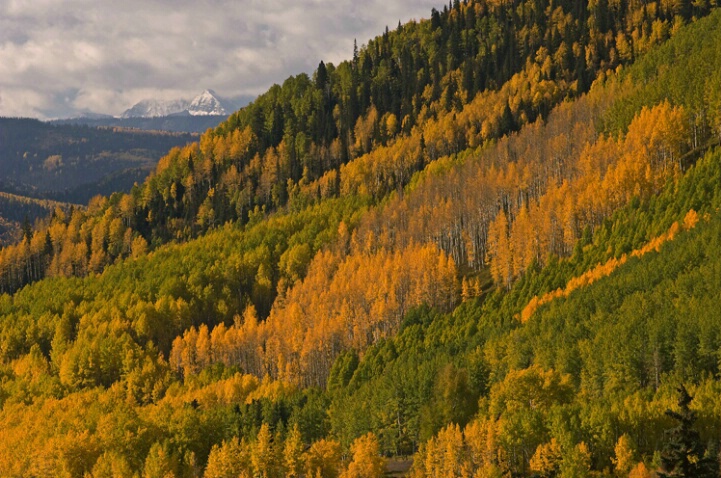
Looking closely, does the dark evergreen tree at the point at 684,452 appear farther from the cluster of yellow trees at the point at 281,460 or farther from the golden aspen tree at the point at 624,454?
the cluster of yellow trees at the point at 281,460

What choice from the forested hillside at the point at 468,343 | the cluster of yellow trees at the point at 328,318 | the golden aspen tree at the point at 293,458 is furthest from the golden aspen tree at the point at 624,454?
the cluster of yellow trees at the point at 328,318

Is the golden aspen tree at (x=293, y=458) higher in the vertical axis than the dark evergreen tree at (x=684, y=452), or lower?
lower

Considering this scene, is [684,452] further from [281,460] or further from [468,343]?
[468,343]

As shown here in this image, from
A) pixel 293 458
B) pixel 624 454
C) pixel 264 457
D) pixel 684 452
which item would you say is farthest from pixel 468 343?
pixel 684 452

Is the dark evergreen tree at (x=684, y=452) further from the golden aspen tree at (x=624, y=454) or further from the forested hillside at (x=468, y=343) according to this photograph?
the golden aspen tree at (x=624, y=454)

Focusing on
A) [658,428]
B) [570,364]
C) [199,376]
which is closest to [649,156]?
[570,364]

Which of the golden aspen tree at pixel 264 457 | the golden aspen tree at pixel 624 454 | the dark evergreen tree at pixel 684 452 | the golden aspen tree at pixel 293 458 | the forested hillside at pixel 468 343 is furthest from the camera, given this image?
the golden aspen tree at pixel 264 457

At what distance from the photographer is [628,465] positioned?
262 feet

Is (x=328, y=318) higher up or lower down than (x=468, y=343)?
lower down

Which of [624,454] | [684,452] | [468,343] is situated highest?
[684,452]

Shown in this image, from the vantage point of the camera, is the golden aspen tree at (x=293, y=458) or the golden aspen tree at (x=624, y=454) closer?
the golden aspen tree at (x=624, y=454)

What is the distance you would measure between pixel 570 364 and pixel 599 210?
2040 inches

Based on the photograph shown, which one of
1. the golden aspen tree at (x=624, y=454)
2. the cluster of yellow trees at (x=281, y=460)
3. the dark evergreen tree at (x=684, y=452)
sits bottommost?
the cluster of yellow trees at (x=281, y=460)

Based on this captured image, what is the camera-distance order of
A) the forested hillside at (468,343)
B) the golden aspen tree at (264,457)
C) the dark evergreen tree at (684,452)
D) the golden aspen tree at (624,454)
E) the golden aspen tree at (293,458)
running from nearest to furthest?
the dark evergreen tree at (684,452)
the golden aspen tree at (624,454)
the forested hillside at (468,343)
the golden aspen tree at (293,458)
the golden aspen tree at (264,457)
